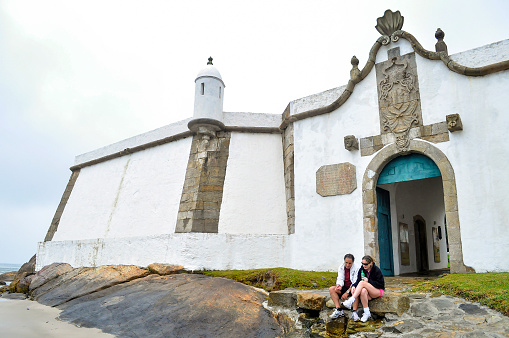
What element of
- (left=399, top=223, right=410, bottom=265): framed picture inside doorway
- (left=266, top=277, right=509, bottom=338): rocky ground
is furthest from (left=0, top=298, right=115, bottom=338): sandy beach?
(left=399, top=223, right=410, bottom=265): framed picture inside doorway

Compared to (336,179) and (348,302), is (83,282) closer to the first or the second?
(336,179)

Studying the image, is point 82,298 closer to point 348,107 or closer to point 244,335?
point 244,335

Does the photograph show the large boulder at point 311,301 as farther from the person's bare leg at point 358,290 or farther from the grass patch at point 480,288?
the grass patch at point 480,288

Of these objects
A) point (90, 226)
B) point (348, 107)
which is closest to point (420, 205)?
point (348, 107)

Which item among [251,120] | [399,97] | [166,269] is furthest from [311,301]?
[251,120]

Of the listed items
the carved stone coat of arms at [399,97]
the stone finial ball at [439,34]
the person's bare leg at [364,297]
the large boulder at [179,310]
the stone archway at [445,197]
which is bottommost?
the large boulder at [179,310]

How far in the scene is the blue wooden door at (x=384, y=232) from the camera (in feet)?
29.3

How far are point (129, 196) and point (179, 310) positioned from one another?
6.87 metres

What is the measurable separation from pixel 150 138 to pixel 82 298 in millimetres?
5758

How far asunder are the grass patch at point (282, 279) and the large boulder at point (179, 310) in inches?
27.0

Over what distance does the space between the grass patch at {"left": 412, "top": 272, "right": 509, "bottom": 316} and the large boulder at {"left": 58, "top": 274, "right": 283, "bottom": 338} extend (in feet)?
8.01

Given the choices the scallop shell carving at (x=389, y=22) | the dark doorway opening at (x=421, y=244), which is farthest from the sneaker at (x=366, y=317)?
the dark doorway opening at (x=421, y=244)

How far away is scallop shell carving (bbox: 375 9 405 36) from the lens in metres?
9.27

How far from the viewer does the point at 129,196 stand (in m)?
12.7
